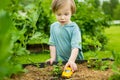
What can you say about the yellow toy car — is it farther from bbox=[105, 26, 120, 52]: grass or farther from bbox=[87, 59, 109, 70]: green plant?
bbox=[105, 26, 120, 52]: grass

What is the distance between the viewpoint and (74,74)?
2.73 metres

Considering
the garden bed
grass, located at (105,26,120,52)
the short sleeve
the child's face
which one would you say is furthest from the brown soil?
grass, located at (105,26,120,52)

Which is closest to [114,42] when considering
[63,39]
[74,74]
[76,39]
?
[63,39]

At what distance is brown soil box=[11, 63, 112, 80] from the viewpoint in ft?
8.32

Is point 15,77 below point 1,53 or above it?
below

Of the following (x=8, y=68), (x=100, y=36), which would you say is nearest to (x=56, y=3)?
(x=8, y=68)

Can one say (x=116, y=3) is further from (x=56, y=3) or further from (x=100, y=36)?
(x=56, y=3)

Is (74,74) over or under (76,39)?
under

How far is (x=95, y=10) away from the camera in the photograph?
25.3 ft

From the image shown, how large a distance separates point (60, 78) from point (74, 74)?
12 centimetres

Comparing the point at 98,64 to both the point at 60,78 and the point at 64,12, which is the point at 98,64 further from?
the point at 64,12

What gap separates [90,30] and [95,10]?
0.51m

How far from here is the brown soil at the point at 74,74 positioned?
254 cm

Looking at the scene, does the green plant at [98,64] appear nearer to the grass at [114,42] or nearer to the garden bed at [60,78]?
the garden bed at [60,78]
